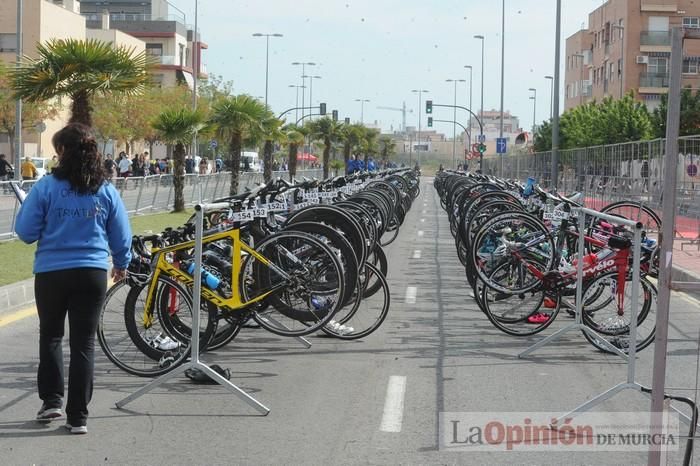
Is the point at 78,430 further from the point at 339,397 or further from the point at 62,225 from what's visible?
the point at 339,397

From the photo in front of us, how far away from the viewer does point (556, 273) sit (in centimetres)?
970

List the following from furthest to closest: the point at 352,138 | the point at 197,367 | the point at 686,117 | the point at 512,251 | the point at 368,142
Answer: the point at 368,142
the point at 352,138
the point at 686,117
the point at 512,251
the point at 197,367

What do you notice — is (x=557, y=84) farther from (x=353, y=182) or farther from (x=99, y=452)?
(x=99, y=452)

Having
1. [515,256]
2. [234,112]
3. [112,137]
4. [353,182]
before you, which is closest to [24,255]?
[353,182]

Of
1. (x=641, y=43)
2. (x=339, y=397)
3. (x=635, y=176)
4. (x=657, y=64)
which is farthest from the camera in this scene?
(x=657, y=64)

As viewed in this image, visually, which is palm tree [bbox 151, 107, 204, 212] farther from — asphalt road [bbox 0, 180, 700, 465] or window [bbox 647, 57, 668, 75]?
window [bbox 647, 57, 668, 75]

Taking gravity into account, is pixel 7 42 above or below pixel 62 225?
above

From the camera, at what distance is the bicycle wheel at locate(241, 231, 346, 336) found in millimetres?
8297

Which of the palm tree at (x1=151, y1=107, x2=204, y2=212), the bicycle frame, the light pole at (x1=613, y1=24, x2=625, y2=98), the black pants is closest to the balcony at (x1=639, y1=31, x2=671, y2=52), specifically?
the light pole at (x1=613, y1=24, x2=625, y2=98)

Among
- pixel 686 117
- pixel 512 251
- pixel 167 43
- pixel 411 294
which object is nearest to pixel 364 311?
pixel 512 251

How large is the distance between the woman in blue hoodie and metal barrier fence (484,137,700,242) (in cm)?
1364

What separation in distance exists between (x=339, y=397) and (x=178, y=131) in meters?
21.8

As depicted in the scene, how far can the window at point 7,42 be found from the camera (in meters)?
65.9

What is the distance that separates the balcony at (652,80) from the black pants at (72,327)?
224 ft
